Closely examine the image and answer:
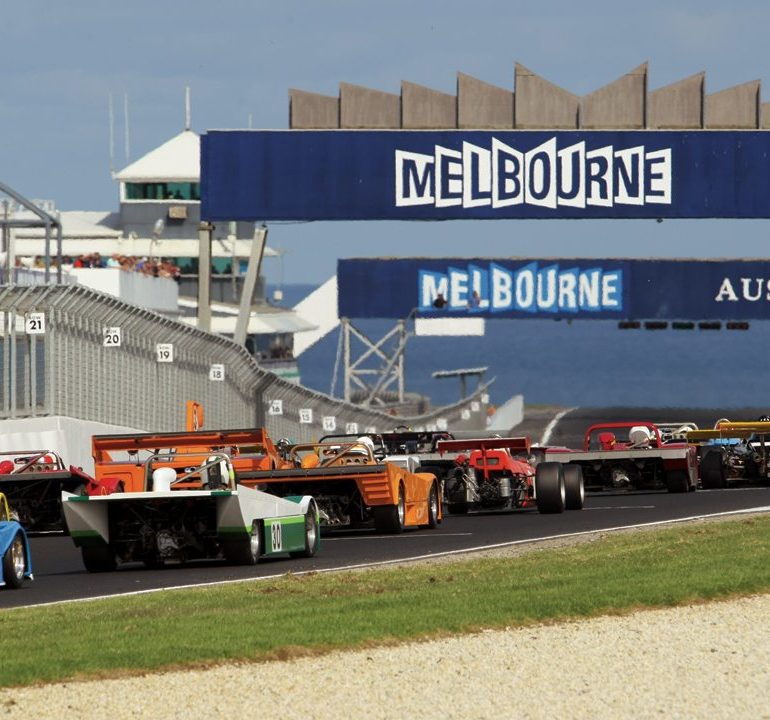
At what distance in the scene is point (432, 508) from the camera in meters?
26.3

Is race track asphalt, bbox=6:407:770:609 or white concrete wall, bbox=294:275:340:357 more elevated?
white concrete wall, bbox=294:275:340:357

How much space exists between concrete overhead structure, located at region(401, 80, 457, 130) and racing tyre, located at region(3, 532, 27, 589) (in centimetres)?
3421

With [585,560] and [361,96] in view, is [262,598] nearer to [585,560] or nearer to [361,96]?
[585,560]

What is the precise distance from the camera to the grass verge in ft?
41.9

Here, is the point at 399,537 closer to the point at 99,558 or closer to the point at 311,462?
the point at 311,462

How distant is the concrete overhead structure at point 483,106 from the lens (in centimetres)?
5166

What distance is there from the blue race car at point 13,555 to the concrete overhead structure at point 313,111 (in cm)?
3397

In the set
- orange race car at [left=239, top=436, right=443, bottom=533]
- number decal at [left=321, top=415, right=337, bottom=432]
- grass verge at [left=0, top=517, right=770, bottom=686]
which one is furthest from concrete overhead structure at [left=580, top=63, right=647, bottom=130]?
grass verge at [left=0, top=517, right=770, bottom=686]

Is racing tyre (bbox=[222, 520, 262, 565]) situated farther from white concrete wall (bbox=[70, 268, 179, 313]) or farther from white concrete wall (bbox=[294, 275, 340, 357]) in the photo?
white concrete wall (bbox=[294, 275, 340, 357])

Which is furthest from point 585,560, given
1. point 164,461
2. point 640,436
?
point 640,436

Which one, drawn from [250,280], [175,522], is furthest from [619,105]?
[175,522]

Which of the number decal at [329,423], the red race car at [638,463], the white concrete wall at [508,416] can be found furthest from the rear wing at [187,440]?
the white concrete wall at [508,416]

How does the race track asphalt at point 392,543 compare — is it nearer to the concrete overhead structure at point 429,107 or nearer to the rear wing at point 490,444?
the rear wing at point 490,444

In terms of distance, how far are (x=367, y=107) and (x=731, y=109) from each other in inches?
354
